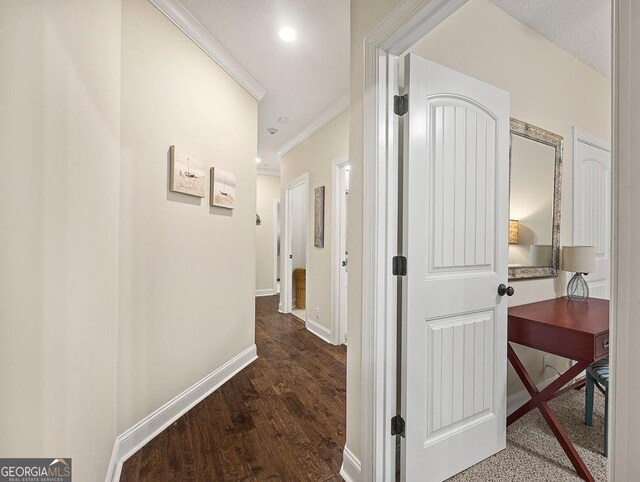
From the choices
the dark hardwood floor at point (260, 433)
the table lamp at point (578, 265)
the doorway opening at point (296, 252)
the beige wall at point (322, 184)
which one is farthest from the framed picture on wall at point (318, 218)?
the table lamp at point (578, 265)

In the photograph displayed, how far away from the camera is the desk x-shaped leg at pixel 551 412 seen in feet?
5.14

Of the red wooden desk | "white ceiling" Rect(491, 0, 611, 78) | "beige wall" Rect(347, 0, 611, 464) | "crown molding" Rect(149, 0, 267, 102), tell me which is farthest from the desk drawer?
"crown molding" Rect(149, 0, 267, 102)

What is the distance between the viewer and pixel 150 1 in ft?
6.01

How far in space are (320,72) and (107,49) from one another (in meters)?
1.81

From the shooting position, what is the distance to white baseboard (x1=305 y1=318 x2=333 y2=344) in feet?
12.1

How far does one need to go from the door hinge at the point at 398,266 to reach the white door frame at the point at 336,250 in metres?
2.23

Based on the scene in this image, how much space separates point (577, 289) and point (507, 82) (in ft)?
5.29

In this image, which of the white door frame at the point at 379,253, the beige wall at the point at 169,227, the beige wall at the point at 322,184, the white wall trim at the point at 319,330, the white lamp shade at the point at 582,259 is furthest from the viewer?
the white wall trim at the point at 319,330

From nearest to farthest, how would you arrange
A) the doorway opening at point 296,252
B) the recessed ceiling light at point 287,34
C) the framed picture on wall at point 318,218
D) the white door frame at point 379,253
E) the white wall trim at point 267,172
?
the white door frame at point 379,253, the recessed ceiling light at point 287,34, the framed picture on wall at point 318,218, the doorway opening at point 296,252, the white wall trim at point 267,172

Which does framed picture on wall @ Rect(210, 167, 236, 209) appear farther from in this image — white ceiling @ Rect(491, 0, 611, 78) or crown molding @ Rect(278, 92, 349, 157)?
white ceiling @ Rect(491, 0, 611, 78)

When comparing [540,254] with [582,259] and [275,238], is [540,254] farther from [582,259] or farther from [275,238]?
[275,238]

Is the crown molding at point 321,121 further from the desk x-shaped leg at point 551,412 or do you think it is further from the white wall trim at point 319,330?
the desk x-shaped leg at point 551,412

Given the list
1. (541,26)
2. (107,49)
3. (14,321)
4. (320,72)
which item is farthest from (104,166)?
(541,26)

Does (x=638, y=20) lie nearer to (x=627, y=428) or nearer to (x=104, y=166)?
(x=627, y=428)
